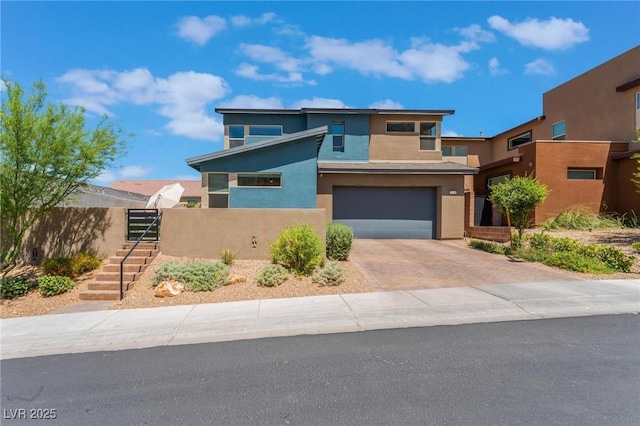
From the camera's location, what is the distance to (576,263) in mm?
10117

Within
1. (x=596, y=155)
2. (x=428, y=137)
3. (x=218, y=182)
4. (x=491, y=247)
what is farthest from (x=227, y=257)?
(x=596, y=155)

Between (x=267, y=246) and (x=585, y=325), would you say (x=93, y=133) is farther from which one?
(x=585, y=325)

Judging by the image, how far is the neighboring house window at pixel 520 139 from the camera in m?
24.7

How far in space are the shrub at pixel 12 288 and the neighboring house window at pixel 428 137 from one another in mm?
17719

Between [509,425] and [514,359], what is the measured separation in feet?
5.36

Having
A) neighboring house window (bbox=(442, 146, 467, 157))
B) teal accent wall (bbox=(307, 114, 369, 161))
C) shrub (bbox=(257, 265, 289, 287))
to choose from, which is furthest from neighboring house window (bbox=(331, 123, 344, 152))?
shrub (bbox=(257, 265, 289, 287))

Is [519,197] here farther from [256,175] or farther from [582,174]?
[256,175]

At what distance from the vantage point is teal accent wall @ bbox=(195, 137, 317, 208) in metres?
15.8

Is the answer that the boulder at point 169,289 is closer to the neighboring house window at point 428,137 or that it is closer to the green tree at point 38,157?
the green tree at point 38,157

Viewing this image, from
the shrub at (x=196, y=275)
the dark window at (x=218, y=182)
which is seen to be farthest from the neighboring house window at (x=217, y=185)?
the shrub at (x=196, y=275)

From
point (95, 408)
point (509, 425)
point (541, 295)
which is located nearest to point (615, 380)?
point (509, 425)

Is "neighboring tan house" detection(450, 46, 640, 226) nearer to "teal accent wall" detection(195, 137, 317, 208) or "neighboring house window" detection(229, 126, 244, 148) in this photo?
"teal accent wall" detection(195, 137, 317, 208)

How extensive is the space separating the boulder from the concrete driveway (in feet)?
15.3

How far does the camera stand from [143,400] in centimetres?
399
